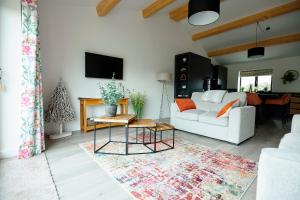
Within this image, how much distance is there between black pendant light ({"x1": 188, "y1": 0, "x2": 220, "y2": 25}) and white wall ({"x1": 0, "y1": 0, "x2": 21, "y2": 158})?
2.23m

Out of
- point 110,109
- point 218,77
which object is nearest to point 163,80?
point 110,109

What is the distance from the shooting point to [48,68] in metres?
3.05

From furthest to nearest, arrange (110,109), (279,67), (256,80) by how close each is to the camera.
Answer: (256,80) < (279,67) < (110,109)

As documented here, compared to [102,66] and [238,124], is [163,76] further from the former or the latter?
[238,124]

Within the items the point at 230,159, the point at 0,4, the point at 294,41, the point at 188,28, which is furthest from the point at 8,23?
the point at 294,41

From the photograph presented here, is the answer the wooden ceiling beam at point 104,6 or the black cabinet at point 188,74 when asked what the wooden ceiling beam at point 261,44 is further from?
the wooden ceiling beam at point 104,6

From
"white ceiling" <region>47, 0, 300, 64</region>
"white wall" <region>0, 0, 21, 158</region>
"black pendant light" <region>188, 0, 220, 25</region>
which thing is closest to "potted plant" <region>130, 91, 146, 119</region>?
"white ceiling" <region>47, 0, 300, 64</region>

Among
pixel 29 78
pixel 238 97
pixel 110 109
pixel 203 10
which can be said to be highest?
pixel 203 10

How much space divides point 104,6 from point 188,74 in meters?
3.10

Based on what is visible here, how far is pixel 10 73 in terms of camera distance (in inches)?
78.7

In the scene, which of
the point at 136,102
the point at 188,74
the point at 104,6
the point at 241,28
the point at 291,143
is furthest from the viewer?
the point at 241,28

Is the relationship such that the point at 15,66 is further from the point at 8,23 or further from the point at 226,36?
the point at 226,36

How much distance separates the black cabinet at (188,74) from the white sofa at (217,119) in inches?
51.4

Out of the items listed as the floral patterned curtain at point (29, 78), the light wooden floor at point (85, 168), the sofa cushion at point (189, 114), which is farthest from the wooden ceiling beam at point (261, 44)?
the floral patterned curtain at point (29, 78)
